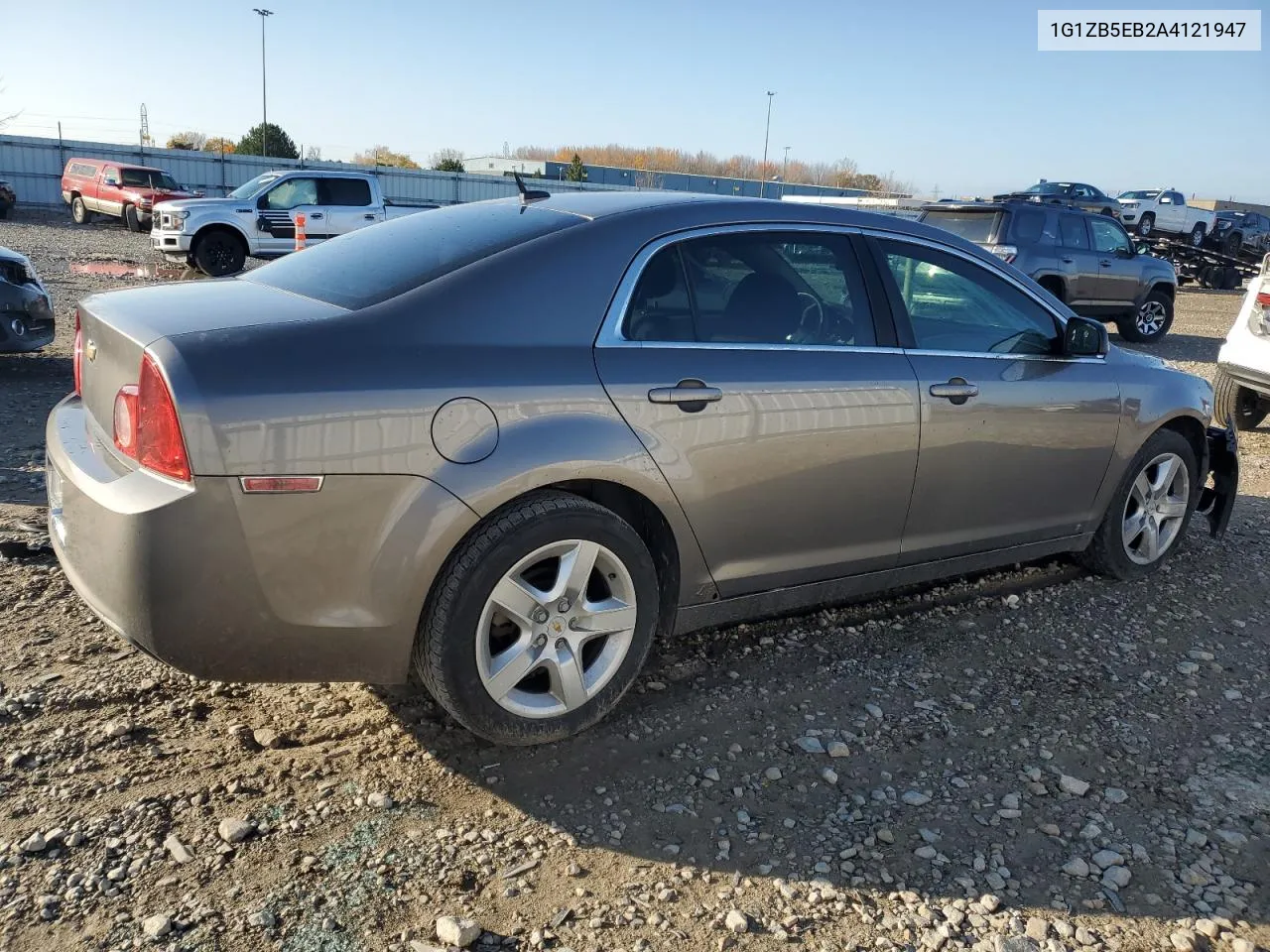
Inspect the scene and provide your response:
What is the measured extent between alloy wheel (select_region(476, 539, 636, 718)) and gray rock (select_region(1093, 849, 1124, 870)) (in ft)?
4.74

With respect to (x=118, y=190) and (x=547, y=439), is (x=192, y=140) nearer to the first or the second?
(x=118, y=190)

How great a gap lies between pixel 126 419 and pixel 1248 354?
7.94 metres

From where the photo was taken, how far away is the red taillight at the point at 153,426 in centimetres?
246

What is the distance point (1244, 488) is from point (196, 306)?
660cm

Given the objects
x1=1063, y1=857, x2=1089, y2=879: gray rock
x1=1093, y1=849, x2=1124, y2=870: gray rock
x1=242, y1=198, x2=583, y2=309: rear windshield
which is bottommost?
x1=1063, y1=857, x2=1089, y2=879: gray rock

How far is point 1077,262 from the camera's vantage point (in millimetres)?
13531

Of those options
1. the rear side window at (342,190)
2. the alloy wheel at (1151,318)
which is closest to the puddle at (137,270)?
the rear side window at (342,190)

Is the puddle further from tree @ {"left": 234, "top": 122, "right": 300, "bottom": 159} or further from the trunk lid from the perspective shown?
tree @ {"left": 234, "top": 122, "right": 300, "bottom": 159}

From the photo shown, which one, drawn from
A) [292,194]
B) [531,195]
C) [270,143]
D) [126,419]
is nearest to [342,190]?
[292,194]

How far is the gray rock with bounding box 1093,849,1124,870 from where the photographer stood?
2.70 meters

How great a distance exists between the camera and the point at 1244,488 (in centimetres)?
670

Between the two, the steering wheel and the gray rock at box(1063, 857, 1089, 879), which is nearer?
the gray rock at box(1063, 857, 1089, 879)

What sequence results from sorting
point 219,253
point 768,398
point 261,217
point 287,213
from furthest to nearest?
point 287,213
point 261,217
point 219,253
point 768,398

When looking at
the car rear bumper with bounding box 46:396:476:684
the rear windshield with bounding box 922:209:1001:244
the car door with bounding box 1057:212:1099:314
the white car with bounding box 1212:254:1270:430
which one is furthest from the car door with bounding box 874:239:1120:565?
the car door with bounding box 1057:212:1099:314
